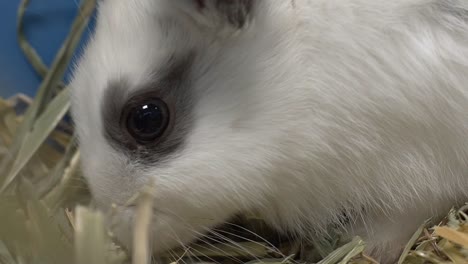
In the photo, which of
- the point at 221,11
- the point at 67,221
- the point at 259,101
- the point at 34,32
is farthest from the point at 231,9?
the point at 34,32

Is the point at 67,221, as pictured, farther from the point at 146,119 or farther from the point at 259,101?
the point at 259,101

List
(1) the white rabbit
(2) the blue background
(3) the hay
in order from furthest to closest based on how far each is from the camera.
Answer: (2) the blue background → (1) the white rabbit → (3) the hay

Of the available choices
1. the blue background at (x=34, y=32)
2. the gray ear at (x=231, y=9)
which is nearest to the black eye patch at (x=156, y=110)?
the gray ear at (x=231, y=9)

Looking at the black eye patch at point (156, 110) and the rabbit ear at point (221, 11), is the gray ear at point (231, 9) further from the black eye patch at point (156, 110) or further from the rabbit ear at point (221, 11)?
the black eye patch at point (156, 110)

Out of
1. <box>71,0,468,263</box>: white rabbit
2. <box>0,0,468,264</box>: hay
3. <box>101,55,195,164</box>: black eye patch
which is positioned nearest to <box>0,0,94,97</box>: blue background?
<box>0,0,468,264</box>: hay

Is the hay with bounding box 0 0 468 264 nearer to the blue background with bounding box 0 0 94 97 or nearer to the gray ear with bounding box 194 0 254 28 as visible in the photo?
the blue background with bounding box 0 0 94 97

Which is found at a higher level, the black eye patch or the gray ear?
the gray ear

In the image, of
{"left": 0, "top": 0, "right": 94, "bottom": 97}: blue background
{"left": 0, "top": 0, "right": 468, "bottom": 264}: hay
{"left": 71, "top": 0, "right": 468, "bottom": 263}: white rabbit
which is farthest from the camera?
{"left": 0, "top": 0, "right": 94, "bottom": 97}: blue background
